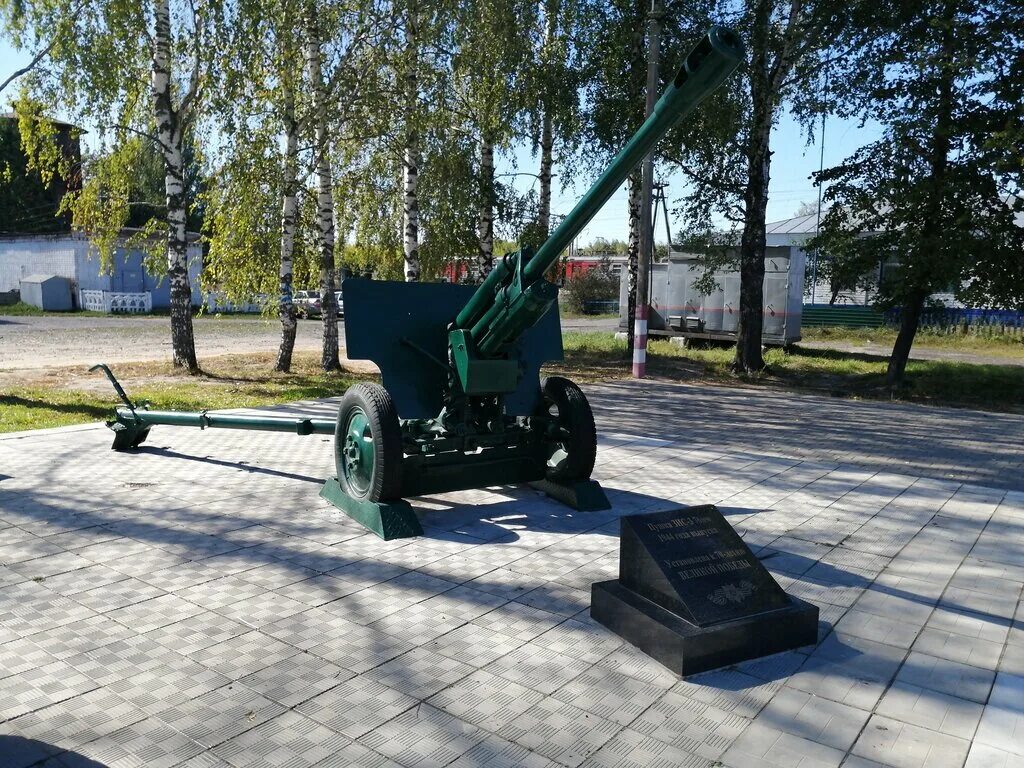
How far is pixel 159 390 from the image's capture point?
1171cm

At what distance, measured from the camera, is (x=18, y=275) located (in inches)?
1453

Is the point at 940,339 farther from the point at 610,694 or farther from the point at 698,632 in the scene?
the point at 610,694

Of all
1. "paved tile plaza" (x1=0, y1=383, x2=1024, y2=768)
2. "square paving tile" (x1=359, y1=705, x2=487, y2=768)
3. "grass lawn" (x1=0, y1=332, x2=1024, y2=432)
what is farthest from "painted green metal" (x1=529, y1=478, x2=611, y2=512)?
"grass lawn" (x1=0, y1=332, x2=1024, y2=432)

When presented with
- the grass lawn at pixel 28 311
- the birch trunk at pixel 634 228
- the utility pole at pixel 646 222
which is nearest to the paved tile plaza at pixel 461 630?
the utility pole at pixel 646 222

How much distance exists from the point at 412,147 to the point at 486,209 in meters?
2.59

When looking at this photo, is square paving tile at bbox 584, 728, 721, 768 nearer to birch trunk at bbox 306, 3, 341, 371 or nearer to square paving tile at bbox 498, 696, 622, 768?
square paving tile at bbox 498, 696, 622, 768

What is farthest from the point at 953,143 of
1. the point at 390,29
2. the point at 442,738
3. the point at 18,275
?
the point at 18,275

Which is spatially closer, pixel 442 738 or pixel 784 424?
pixel 442 738

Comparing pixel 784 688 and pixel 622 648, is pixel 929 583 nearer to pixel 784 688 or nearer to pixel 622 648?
pixel 784 688

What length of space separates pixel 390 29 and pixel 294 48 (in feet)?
5.75

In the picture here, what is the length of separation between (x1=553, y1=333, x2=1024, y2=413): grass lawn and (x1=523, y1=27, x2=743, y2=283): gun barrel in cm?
1049

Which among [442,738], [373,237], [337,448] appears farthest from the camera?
[373,237]

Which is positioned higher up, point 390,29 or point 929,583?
point 390,29

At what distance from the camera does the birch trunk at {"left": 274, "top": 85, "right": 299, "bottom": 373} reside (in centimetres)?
1309
